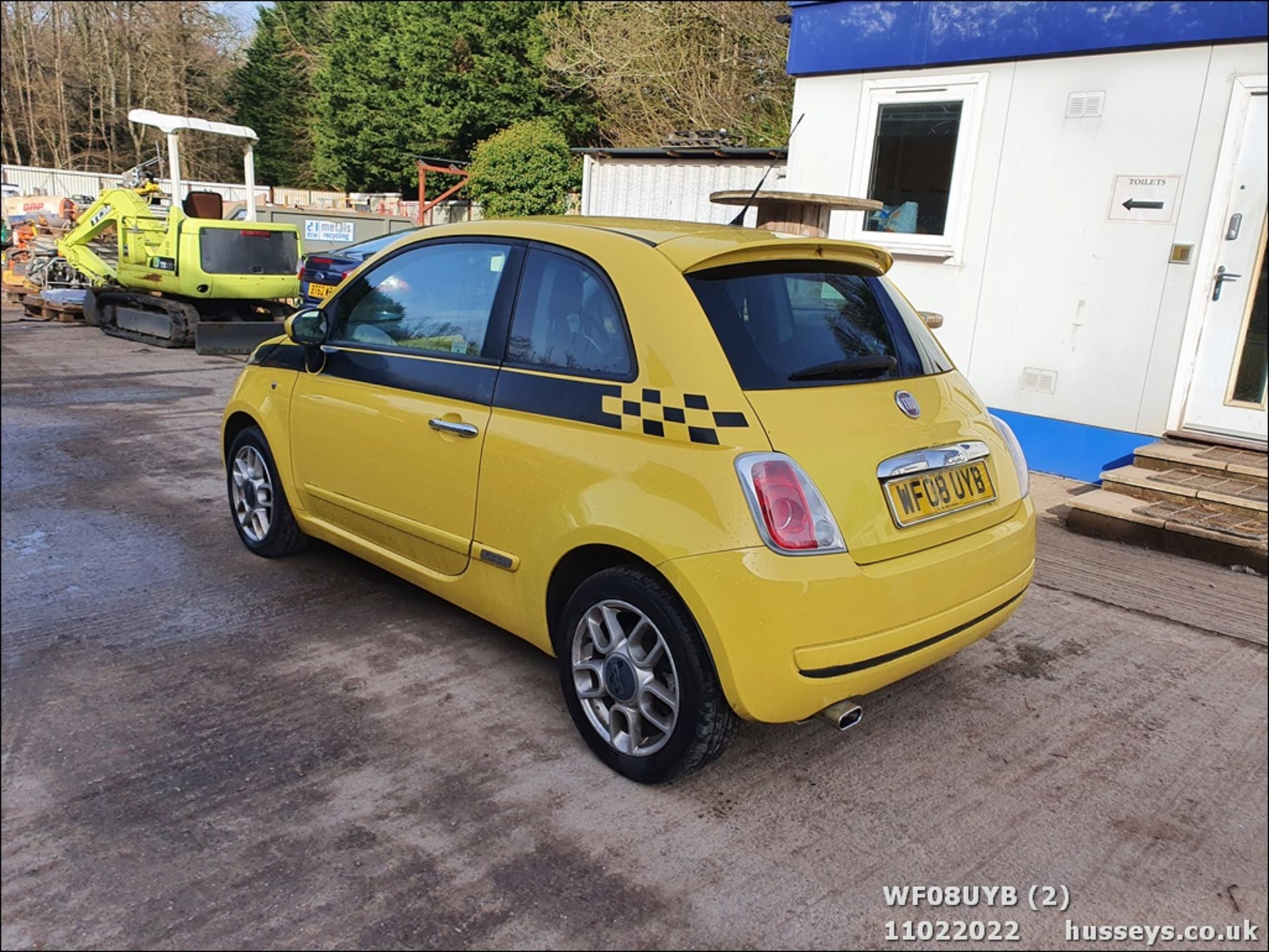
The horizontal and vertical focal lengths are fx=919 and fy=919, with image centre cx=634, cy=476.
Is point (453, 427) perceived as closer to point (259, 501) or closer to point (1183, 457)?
point (259, 501)

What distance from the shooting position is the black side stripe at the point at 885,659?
2.56 metres

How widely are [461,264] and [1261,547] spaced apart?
3.01m

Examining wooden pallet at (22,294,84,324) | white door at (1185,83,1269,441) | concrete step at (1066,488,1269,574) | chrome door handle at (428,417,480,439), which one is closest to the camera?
white door at (1185,83,1269,441)

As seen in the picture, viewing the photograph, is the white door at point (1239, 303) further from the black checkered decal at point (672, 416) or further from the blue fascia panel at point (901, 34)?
the black checkered decal at point (672, 416)

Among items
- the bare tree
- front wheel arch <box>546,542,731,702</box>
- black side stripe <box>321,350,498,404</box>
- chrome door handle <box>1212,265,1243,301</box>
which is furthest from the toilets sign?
the bare tree

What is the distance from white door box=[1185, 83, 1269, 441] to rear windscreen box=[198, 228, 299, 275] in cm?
1008

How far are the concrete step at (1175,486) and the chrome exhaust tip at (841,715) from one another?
3.65ft

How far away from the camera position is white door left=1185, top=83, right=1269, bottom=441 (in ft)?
3.46

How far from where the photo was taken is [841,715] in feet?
8.95

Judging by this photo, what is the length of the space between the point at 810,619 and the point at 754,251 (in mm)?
1239

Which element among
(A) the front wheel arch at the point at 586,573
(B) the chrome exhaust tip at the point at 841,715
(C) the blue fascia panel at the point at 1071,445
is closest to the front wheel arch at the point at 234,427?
(A) the front wheel arch at the point at 586,573

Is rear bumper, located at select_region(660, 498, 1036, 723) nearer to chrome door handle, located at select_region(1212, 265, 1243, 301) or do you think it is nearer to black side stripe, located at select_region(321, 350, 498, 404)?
black side stripe, located at select_region(321, 350, 498, 404)

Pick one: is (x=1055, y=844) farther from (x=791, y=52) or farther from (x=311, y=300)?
(x=311, y=300)

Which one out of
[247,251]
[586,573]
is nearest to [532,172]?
[247,251]
